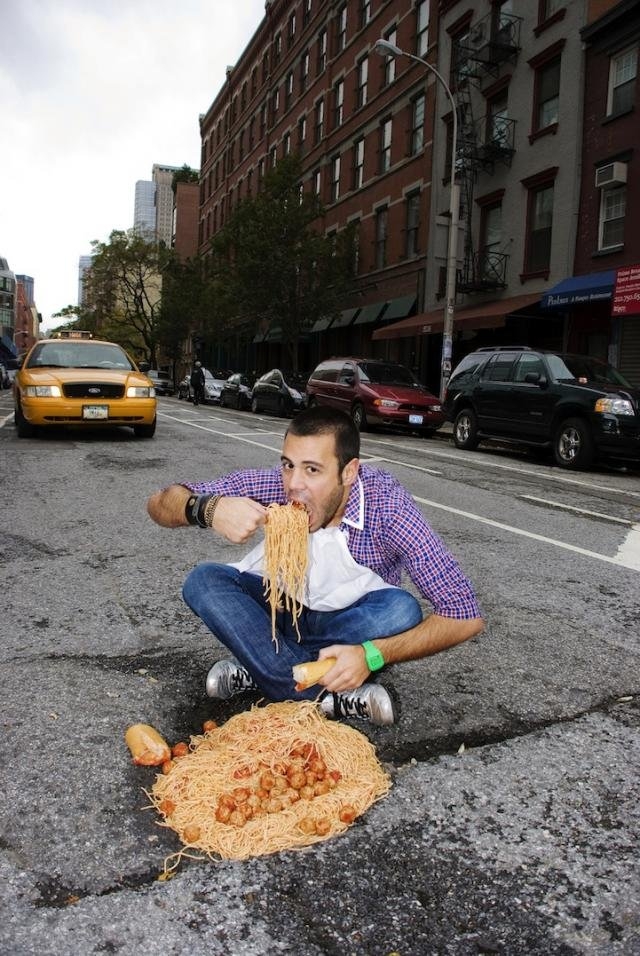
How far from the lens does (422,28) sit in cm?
2788

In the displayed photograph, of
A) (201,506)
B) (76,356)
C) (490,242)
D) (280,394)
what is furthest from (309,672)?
(490,242)

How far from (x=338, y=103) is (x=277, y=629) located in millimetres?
36608

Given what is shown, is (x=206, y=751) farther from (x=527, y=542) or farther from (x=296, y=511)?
(x=527, y=542)

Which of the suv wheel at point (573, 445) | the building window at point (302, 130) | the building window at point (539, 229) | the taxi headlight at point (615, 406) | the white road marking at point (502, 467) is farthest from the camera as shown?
the building window at point (302, 130)

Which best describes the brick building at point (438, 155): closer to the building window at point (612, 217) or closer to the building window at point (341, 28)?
the building window at point (341, 28)

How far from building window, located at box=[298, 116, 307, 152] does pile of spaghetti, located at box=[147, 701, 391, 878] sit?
40.7 m

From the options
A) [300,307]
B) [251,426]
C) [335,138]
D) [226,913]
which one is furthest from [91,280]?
[226,913]

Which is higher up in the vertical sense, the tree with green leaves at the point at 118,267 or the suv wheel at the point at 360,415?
the tree with green leaves at the point at 118,267

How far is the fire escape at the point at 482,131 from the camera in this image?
2241 centimetres

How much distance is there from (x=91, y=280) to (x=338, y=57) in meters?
30.0

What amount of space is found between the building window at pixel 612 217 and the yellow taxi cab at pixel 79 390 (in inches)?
495

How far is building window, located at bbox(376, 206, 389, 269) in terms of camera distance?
30453 millimetres

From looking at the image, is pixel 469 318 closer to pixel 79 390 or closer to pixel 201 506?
pixel 79 390

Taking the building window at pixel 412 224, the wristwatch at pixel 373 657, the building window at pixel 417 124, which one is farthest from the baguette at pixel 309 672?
the building window at pixel 417 124
